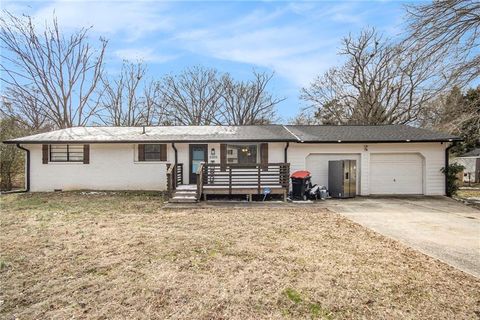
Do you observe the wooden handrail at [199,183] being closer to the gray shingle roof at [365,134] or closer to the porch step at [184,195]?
the porch step at [184,195]

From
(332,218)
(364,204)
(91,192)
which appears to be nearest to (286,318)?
(332,218)

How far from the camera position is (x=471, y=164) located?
23.2m

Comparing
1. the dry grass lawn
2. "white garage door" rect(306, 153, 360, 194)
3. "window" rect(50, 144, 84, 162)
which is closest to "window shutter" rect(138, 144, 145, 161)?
"window" rect(50, 144, 84, 162)

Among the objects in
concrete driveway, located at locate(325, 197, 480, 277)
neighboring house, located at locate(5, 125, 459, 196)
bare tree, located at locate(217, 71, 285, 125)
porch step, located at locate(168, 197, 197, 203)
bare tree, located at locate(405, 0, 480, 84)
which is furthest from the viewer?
bare tree, located at locate(217, 71, 285, 125)

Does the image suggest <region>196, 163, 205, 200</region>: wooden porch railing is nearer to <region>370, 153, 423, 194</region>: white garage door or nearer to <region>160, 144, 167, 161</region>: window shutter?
<region>160, 144, 167, 161</region>: window shutter

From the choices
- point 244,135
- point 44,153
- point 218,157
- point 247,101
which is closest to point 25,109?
point 44,153

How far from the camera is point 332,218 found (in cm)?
765

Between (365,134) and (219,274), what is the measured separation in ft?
37.0

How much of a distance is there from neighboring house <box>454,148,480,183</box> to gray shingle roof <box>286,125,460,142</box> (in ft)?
39.1

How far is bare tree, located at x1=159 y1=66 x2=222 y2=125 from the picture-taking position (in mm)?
26906

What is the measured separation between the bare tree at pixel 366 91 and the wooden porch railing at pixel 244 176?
636 inches

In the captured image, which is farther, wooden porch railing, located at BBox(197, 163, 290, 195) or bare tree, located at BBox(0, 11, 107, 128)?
bare tree, located at BBox(0, 11, 107, 128)

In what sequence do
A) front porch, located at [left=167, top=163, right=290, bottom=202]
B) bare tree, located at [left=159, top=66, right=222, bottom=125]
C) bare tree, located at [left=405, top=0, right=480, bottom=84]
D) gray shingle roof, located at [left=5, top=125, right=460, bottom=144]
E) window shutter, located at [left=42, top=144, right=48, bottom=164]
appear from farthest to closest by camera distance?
bare tree, located at [left=159, top=66, right=222, bottom=125] < window shutter, located at [left=42, top=144, right=48, bottom=164] < gray shingle roof, located at [left=5, top=125, right=460, bottom=144] < front porch, located at [left=167, top=163, right=290, bottom=202] < bare tree, located at [left=405, top=0, right=480, bottom=84]

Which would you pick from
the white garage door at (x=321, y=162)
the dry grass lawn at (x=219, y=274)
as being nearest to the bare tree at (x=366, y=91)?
the white garage door at (x=321, y=162)
